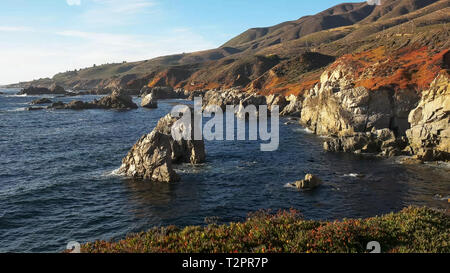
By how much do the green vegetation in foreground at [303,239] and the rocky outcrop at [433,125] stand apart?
33.7m

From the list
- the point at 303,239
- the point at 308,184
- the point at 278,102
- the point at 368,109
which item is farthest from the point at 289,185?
the point at 278,102

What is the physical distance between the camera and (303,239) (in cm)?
1567

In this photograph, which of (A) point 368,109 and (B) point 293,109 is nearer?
(A) point 368,109

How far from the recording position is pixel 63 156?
52688mm

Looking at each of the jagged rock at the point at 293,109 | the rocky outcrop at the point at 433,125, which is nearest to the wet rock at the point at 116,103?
the jagged rock at the point at 293,109

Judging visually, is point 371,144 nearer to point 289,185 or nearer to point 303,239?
point 289,185

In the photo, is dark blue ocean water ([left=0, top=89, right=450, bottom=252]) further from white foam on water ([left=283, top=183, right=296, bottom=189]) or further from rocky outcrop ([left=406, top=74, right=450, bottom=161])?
rocky outcrop ([left=406, top=74, right=450, bottom=161])

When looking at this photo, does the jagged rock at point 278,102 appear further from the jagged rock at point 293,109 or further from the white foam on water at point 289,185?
the white foam on water at point 289,185

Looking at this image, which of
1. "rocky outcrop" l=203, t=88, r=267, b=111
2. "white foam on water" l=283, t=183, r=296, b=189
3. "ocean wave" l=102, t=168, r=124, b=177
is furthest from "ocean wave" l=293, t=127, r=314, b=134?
"ocean wave" l=102, t=168, r=124, b=177

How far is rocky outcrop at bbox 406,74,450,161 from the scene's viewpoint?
156 feet

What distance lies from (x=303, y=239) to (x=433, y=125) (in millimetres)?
43609

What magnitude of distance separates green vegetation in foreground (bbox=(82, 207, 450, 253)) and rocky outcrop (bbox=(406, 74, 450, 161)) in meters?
33.7

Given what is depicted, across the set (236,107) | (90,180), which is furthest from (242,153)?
(236,107)

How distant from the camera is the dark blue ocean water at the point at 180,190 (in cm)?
2911
